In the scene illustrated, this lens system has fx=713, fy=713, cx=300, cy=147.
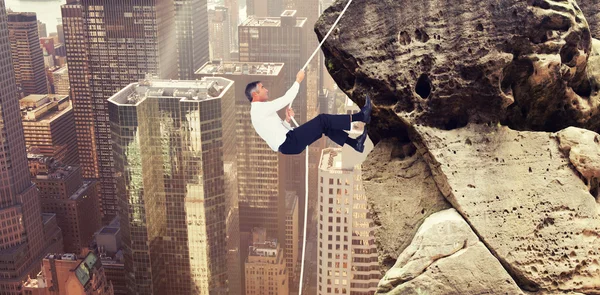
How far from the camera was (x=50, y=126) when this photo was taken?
50.0 meters

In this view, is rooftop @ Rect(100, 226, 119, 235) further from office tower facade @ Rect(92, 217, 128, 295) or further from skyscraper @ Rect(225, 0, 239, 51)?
skyscraper @ Rect(225, 0, 239, 51)

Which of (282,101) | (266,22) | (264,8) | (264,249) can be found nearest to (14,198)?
(264,249)

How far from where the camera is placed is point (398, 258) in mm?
5395

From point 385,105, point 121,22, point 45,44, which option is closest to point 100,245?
point 121,22

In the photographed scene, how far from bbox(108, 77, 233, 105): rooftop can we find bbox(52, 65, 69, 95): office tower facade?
19.6 metres

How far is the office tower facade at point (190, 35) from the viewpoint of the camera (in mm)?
53688

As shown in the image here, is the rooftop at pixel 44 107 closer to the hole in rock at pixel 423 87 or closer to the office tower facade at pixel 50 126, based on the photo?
the office tower facade at pixel 50 126

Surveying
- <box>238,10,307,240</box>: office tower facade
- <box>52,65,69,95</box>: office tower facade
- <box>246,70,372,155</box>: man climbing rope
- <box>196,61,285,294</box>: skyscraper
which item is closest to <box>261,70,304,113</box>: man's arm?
A: <box>246,70,372,155</box>: man climbing rope

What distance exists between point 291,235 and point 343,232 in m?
15.1

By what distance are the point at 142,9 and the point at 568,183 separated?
145 feet

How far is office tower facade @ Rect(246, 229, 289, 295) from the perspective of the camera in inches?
1577

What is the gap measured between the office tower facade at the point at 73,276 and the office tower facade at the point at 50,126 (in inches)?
483

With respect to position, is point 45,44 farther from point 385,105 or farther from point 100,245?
point 385,105

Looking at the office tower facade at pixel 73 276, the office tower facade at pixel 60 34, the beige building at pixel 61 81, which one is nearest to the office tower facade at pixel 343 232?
the office tower facade at pixel 73 276
